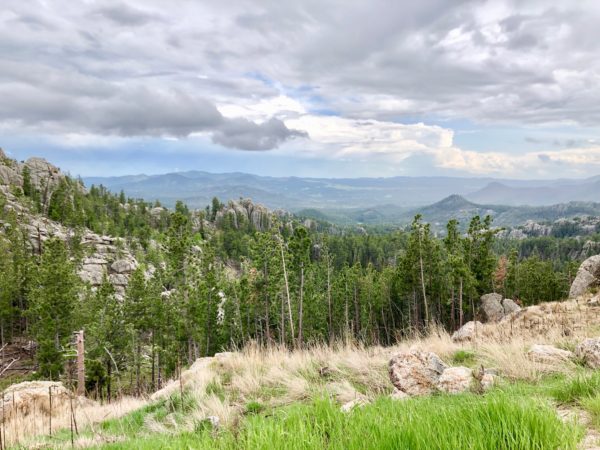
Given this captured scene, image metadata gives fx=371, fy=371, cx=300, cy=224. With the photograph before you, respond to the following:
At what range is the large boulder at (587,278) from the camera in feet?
102

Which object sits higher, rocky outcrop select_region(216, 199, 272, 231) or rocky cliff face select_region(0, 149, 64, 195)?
rocky cliff face select_region(0, 149, 64, 195)

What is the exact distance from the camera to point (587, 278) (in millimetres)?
33188

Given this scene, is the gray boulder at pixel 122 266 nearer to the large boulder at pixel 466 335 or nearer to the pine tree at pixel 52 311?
the pine tree at pixel 52 311

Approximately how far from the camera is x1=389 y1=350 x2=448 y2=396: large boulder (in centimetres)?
620

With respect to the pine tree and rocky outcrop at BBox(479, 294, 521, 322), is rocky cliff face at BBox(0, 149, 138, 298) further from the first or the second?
rocky outcrop at BBox(479, 294, 521, 322)

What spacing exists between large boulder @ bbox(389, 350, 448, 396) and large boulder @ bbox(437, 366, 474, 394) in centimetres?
27

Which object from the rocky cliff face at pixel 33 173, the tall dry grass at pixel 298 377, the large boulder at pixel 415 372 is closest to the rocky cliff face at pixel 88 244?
the rocky cliff face at pixel 33 173

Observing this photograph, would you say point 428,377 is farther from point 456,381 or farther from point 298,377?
point 298,377

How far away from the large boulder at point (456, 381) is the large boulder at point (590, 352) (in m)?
2.36

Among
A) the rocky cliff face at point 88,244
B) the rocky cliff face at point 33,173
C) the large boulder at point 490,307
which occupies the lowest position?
the large boulder at point 490,307

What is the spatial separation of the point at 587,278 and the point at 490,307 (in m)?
17.0

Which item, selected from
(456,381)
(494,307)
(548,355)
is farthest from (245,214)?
(456,381)

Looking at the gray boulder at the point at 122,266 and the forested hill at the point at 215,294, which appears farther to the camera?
the gray boulder at the point at 122,266

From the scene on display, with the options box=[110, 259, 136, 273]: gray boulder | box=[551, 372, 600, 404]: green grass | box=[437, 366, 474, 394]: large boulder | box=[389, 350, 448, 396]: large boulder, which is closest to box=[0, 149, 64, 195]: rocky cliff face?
box=[110, 259, 136, 273]: gray boulder
